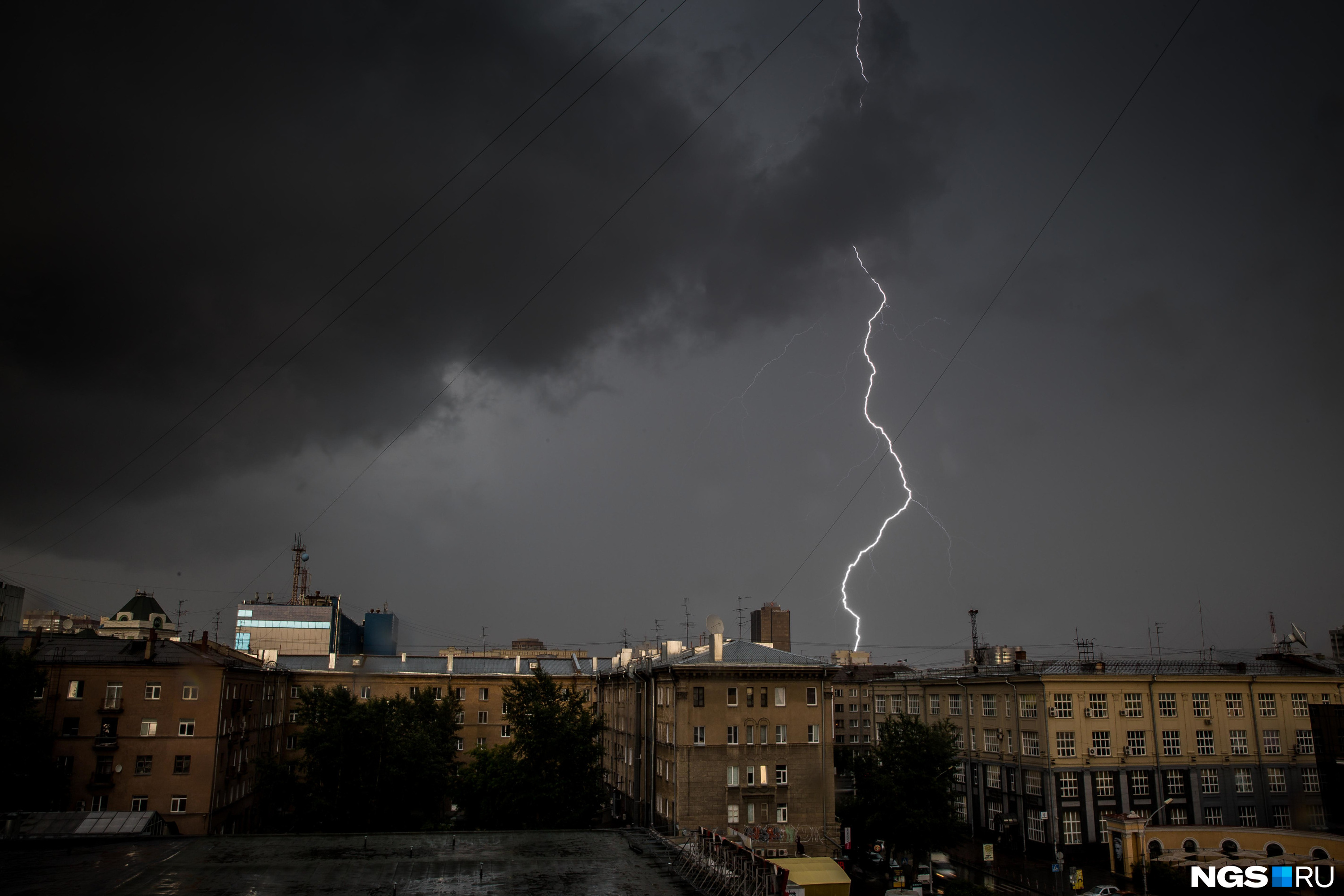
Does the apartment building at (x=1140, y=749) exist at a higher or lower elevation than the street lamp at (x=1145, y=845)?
higher

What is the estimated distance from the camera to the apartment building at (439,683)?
246ft

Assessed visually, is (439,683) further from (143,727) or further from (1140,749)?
(1140,749)

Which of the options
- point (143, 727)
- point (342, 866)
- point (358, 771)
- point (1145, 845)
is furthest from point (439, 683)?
point (1145, 845)

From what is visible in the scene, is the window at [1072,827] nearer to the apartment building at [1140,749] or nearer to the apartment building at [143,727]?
the apartment building at [1140,749]

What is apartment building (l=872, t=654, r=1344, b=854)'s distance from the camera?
56719 millimetres

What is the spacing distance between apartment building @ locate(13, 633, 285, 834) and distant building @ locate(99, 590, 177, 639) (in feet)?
209

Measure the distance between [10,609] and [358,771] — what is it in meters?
74.7

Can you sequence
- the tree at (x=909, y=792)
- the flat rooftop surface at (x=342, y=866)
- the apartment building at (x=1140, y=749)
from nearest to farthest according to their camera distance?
1. the flat rooftop surface at (x=342, y=866)
2. the tree at (x=909, y=792)
3. the apartment building at (x=1140, y=749)

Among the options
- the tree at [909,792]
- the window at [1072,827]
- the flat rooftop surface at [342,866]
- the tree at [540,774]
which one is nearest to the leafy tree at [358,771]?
the tree at [540,774]

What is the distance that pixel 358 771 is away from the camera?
164 ft

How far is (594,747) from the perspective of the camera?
175 ft

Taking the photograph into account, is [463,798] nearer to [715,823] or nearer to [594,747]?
[594,747]

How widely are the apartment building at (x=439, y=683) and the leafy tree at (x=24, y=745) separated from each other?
24013 mm

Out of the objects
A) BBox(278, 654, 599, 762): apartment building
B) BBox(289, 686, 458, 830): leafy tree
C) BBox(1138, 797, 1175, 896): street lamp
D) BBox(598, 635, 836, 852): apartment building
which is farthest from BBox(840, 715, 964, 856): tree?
Result: BBox(278, 654, 599, 762): apartment building
